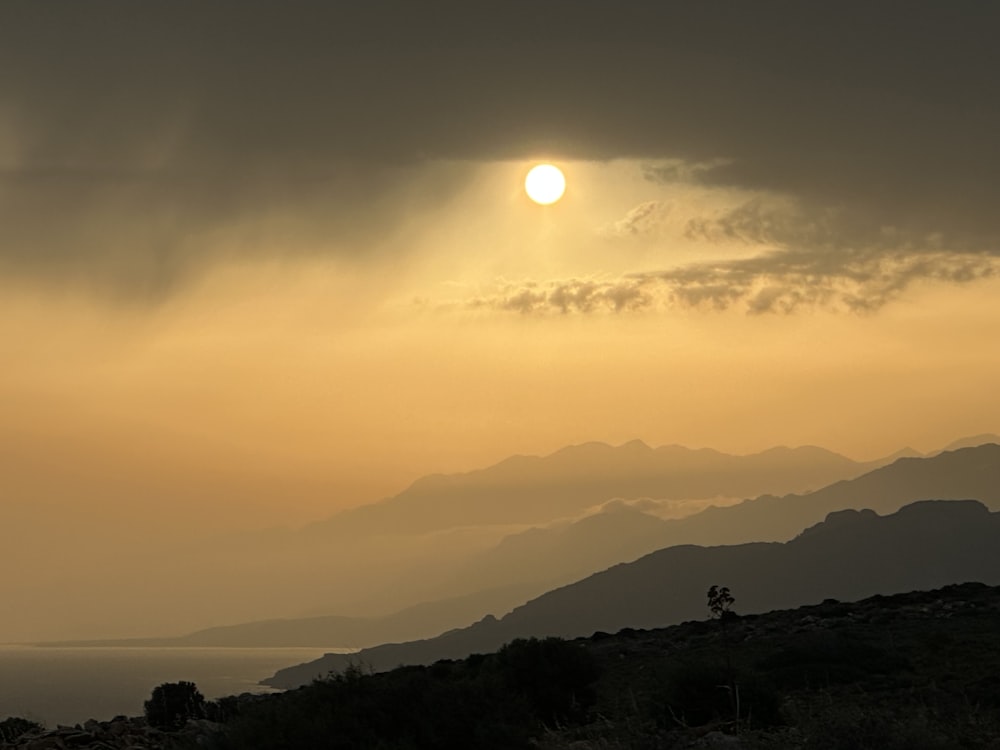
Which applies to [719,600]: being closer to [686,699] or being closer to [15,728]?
[686,699]

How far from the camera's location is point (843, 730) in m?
20.9

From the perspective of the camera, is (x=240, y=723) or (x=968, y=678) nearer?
(x=240, y=723)

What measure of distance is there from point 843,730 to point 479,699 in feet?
25.1

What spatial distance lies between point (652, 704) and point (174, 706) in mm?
16635

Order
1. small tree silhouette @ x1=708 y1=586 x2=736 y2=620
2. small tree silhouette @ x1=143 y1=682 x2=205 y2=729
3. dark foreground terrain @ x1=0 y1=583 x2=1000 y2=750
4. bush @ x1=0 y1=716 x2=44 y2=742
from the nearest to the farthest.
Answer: dark foreground terrain @ x1=0 y1=583 x2=1000 y2=750 → bush @ x1=0 y1=716 x2=44 y2=742 → small tree silhouette @ x1=143 y1=682 x2=205 y2=729 → small tree silhouette @ x1=708 y1=586 x2=736 y2=620

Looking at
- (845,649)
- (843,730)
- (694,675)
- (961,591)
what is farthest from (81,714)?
(843,730)

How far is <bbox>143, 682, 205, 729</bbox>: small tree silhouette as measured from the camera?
38125mm

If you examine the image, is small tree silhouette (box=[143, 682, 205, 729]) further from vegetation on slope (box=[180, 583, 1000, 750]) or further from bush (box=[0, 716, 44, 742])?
bush (box=[0, 716, 44, 742])

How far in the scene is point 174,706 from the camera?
3903 cm

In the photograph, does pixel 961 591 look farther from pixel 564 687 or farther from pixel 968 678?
pixel 564 687

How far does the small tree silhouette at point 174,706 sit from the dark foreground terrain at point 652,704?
11.4 inches

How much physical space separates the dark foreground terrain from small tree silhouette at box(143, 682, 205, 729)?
290 millimetres

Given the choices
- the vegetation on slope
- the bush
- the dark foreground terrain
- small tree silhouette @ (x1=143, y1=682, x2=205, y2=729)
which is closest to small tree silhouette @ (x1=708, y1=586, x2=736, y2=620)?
the vegetation on slope

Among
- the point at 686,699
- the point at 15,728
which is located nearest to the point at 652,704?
the point at 686,699
